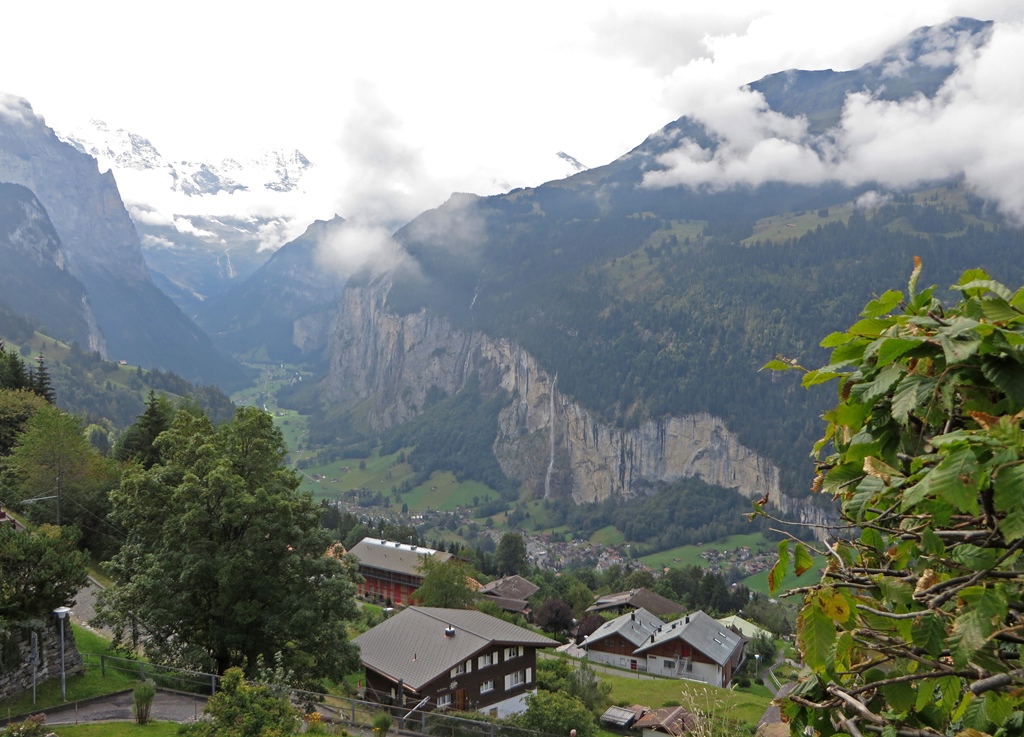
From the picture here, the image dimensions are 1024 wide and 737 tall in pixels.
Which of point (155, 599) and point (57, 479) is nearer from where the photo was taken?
point (155, 599)

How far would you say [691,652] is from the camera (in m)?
61.6

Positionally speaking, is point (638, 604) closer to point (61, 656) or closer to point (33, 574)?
point (61, 656)

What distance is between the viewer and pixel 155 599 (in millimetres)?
22547

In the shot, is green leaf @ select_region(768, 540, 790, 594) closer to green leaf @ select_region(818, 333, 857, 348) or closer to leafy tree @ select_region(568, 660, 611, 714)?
green leaf @ select_region(818, 333, 857, 348)

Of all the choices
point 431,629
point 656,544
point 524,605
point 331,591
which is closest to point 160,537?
point 331,591

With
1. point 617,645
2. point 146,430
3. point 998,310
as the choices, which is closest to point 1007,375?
point 998,310

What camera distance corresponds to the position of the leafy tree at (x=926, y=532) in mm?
2557

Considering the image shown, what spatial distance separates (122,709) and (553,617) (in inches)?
2069

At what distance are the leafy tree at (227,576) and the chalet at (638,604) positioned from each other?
2332 inches

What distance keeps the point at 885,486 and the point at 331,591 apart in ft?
74.9

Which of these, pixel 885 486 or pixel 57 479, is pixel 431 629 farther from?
pixel 885 486

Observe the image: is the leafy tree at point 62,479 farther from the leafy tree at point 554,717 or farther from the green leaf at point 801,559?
the green leaf at point 801,559

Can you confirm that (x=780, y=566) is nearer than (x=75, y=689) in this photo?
Yes

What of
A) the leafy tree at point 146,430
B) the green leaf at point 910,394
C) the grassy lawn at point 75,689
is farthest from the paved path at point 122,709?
the leafy tree at point 146,430
